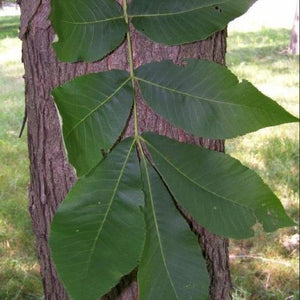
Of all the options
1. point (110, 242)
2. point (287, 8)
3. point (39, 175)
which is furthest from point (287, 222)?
point (287, 8)

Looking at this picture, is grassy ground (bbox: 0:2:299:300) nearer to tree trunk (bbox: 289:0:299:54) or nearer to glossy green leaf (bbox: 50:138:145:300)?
glossy green leaf (bbox: 50:138:145:300)

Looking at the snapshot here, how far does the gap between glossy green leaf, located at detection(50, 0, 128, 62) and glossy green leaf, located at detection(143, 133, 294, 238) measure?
194 millimetres

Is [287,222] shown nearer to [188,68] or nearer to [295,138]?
[188,68]

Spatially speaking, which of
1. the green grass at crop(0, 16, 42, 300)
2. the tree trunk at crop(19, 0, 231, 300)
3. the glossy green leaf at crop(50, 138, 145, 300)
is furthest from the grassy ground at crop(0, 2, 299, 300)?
the glossy green leaf at crop(50, 138, 145, 300)

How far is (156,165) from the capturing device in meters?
0.72

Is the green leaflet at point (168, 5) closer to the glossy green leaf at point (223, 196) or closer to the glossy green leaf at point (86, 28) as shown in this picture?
the glossy green leaf at point (86, 28)

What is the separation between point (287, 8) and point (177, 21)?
10382 millimetres

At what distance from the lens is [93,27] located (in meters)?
0.70

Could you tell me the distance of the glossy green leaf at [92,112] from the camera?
2.06 feet

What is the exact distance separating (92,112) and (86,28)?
0.44 ft

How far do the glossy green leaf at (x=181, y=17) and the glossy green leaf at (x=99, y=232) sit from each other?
22 cm

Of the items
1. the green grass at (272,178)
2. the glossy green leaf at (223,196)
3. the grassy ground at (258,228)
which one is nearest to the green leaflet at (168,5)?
the glossy green leaf at (223,196)

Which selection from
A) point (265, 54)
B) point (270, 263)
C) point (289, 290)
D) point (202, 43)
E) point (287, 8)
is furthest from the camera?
point (287, 8)

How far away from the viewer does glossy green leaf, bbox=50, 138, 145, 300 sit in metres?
0.65
